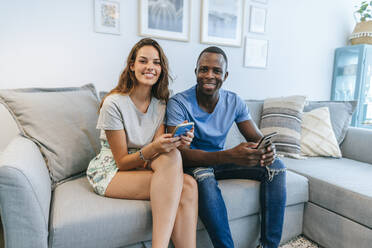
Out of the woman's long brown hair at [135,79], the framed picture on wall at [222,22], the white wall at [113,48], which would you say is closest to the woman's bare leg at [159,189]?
the woman's long brown hair at [135,79]

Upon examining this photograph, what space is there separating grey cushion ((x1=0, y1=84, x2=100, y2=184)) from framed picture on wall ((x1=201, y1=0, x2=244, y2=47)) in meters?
1.22

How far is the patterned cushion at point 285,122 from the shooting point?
1870 millimetres

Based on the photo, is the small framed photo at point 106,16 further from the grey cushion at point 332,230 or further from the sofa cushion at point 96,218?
the grey cushion at point 332,230

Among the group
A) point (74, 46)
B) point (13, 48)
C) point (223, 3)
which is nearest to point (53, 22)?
point (74, 46)

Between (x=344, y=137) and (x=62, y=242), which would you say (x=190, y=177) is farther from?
(x=344, y=137)

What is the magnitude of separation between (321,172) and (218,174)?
0.68 m

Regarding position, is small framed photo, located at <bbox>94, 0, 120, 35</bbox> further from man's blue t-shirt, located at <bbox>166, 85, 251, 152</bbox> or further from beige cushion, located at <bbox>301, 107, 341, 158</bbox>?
beige cushion, located at <bbox>301, 107, 341, 158</bbox>

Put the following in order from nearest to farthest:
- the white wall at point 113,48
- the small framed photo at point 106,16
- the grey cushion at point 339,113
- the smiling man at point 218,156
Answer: the smiling man at point 218,156, the white wall at point 113,48, the small framed photo at point 106,16, the grey cushion at point 339,113

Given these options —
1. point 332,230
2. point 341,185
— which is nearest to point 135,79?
point 341,185

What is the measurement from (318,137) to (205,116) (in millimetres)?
1047

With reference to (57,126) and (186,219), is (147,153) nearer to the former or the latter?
(186,219)

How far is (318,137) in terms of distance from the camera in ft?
6.30

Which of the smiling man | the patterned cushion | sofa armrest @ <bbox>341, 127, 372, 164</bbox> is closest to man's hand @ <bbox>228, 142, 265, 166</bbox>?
the smiling man

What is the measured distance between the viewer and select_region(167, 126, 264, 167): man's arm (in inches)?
48.6
